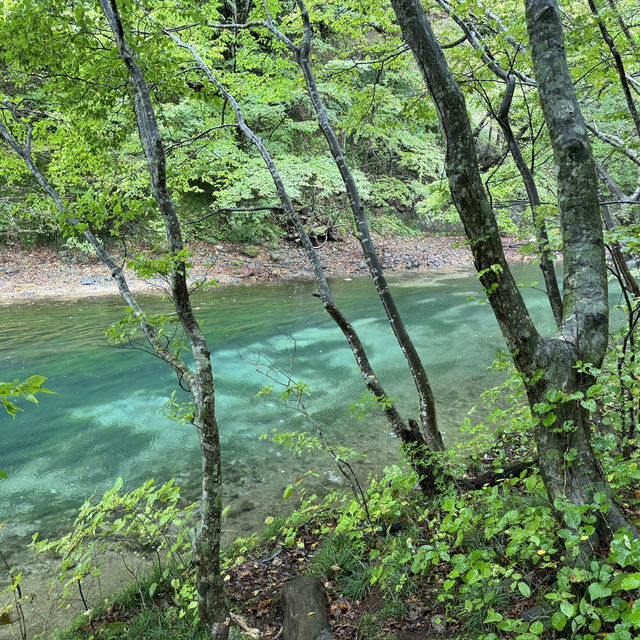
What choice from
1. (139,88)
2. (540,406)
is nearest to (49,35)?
(139,88)

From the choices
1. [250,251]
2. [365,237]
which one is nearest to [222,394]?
[365,237]

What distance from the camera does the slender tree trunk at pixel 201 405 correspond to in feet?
8.95

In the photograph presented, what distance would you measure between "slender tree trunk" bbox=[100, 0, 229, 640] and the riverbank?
32.6 ft

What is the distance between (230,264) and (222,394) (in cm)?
1114

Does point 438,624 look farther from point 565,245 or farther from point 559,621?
point 565,245

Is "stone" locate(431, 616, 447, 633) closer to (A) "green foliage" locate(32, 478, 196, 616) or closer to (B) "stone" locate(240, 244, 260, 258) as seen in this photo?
A: (A) "green foliage" locate(32, 478, 196, 616)

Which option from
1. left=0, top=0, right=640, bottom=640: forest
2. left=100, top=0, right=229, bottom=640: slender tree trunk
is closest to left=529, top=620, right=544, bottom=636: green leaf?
left=0, top=0, right=640, bottom=640: forest

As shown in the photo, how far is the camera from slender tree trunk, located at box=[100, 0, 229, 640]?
8.95 ft

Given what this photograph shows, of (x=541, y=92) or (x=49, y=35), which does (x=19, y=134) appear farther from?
(x=541, y=92)

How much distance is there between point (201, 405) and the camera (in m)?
2.74

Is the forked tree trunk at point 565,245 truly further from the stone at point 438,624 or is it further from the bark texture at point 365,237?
the bark texture at point 365,237

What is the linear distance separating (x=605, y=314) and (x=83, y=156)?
5.69 metres

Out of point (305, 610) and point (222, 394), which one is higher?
point (305, 610)

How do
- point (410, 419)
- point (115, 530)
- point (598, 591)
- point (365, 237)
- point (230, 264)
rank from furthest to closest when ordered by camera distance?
point (230, 264)
point (365, 237)
point (410, 419)
point (115, 530)
point (598, 591)
